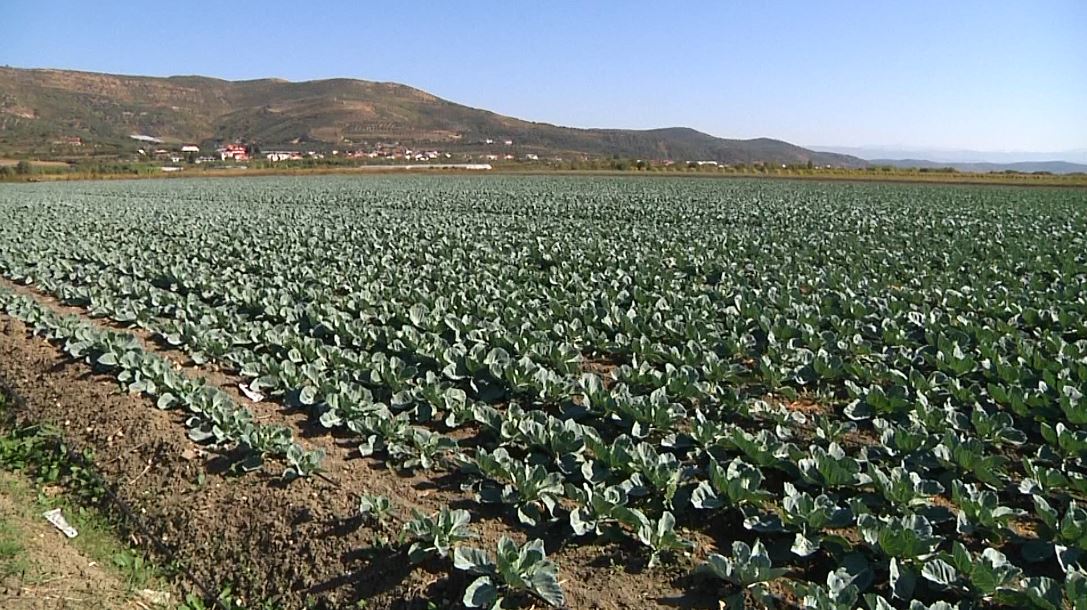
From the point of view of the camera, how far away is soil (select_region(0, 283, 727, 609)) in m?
3.61

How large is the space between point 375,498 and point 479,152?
4706 inches

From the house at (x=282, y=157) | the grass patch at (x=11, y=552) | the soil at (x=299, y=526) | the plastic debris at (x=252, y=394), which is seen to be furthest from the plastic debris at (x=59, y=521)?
the house at (x=282, y=157)

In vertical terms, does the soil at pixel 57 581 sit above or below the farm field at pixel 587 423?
below

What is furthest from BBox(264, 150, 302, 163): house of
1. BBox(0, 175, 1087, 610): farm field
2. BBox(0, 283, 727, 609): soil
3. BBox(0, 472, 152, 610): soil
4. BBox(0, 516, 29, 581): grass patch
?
BBox(0, 472, 152, 610): soil

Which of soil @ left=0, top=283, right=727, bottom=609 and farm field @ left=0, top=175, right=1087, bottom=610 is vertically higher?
farm field @ left=0, top=175, right=1087, bottom=610

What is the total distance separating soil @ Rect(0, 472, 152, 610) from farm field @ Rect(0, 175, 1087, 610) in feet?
1.28

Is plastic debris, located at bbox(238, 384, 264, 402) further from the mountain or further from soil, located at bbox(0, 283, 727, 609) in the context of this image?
the mountain

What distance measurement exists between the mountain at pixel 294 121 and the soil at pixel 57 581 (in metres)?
114

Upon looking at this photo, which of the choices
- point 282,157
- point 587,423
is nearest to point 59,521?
point 587,423

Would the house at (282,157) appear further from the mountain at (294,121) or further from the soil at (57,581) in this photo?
the soil at (57,581)

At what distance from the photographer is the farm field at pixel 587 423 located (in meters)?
3.62

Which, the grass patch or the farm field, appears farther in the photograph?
the grass patch

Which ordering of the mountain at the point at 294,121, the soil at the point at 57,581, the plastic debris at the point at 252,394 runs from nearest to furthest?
the soil at the point at 57,581 < the plastic debris at the point at 252,394 < the mountain at the point at 294,121

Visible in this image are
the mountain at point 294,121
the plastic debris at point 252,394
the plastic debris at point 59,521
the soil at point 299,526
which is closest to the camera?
the soil at point 299,526
